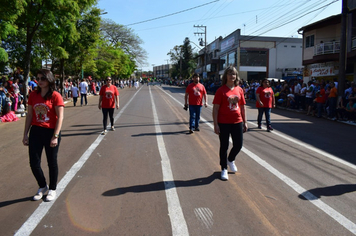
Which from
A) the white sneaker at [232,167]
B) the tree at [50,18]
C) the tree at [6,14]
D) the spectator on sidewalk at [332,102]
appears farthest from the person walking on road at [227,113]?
the tree at [50,18]

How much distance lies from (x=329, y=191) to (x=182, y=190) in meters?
2.32

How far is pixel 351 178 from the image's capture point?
5320 millimetres

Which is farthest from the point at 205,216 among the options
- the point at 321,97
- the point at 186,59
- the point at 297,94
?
the point at 186,59

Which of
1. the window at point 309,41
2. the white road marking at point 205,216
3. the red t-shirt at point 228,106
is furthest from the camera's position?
the window at point 309,41

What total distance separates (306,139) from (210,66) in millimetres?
51347

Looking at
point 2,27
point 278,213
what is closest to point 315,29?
point 2,27

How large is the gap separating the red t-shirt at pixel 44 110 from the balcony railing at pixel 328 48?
81.2 feet

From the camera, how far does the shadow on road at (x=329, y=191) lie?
4.47 meters

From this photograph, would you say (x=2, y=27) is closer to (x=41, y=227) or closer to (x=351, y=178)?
(x=41, y=227)

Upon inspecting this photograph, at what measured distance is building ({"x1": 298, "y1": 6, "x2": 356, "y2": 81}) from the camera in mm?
22916

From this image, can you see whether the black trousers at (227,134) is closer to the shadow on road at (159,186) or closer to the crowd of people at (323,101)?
the shadow on road at (159,186)

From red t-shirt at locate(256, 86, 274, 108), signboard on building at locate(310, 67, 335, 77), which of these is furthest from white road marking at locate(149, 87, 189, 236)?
signboard on building at locate(310, 67, 335, 77)

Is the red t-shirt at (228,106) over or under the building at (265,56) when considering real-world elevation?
under

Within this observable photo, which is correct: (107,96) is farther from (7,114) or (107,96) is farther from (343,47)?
(343,47)
